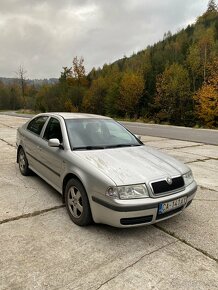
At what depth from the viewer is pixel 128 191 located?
321 centimetres

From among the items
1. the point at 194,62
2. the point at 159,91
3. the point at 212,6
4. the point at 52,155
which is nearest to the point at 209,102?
the point at 159,91

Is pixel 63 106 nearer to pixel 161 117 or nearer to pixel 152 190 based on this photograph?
pixel 161 117

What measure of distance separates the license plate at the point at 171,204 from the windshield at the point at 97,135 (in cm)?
136

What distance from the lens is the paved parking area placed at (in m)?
2.64

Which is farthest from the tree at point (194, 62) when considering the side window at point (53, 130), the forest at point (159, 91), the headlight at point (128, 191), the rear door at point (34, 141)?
the headlight at point (128, 191)

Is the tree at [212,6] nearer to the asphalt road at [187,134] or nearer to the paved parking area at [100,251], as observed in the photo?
the asphalt road at [187,134]

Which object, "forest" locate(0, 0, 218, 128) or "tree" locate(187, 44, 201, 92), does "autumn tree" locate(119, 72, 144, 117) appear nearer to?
"forest" locate(0, 0, 218, 128)

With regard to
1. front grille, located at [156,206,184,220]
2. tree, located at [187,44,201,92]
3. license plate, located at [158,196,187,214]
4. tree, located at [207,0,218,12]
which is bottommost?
front grille, located at [156,206,184,220]

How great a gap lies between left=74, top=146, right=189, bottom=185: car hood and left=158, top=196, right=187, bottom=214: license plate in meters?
0.32

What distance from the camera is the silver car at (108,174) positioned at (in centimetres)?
321

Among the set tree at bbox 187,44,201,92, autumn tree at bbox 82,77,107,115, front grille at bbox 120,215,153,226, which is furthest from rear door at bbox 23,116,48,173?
autumn tree at bbox 82,77,107,115

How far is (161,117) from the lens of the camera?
37.9 m

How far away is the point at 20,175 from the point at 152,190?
3.61 m

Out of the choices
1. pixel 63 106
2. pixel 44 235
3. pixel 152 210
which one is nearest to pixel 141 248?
pixel 152 210
